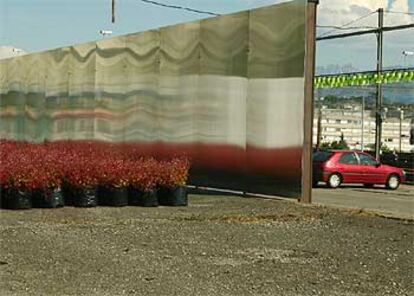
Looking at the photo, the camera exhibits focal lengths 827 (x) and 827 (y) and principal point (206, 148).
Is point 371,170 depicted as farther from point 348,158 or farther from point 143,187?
point 143,187

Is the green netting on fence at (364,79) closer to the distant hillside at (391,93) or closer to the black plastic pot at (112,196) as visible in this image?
the distant hillside at (391,93)

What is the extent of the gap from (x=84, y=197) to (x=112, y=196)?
52 centimetres

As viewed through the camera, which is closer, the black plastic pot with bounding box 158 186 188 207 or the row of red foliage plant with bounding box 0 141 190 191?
the row of red foliage plant with bounding box 0 141 190 191

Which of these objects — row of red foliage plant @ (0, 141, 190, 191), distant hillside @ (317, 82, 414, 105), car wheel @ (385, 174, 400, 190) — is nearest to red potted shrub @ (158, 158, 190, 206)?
row of red foliage plant @ (0, 141, 190, 191)

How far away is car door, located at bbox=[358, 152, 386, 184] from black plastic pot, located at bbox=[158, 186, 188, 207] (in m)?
14.5

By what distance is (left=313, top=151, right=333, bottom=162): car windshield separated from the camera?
2781 centimetres

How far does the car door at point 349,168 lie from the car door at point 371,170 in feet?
0.88

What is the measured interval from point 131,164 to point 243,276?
23.8ft

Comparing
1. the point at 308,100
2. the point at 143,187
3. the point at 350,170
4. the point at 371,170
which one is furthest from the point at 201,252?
the point at 371,170

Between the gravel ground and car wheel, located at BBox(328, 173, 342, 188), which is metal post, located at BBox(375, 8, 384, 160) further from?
the gravel ground

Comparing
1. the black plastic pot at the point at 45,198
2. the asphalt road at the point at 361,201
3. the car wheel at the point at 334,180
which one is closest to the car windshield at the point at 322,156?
the car wheel at the point at 334,180

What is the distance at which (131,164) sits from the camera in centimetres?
1509

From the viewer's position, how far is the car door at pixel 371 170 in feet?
93.0

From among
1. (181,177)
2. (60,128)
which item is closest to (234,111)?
(181,177)
